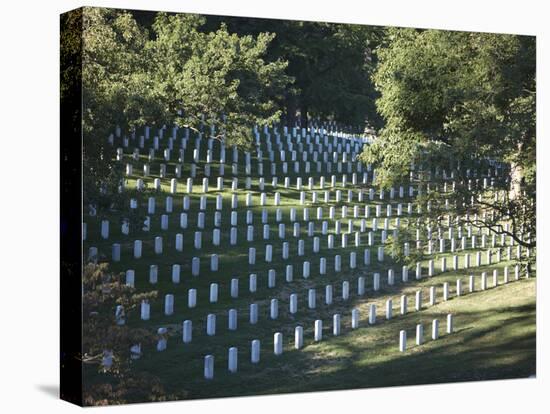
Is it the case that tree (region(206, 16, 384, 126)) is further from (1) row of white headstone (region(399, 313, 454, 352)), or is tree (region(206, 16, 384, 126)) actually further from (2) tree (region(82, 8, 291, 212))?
(1) row of white headstone (region(399, 313, 454, 352))

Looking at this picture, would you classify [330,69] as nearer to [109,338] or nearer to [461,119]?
[461,119]

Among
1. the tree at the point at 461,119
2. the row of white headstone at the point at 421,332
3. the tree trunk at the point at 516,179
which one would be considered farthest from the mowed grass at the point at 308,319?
the tree trunk at the point at 516,179

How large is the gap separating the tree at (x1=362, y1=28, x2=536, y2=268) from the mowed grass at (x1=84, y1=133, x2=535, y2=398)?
0.53 meters

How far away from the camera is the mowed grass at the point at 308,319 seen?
12.4 metres

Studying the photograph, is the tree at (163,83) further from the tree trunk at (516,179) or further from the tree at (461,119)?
the tree trunk at (516,179)

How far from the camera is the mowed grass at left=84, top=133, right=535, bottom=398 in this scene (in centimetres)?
1241

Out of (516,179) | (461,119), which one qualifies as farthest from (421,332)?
(461,119)

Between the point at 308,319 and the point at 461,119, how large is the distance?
3.18 meters

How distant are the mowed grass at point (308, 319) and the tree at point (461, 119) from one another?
53cm

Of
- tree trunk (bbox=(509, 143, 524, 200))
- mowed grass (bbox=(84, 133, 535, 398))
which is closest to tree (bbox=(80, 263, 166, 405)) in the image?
mowed grass (bbox=(84, 133, 535, 398))

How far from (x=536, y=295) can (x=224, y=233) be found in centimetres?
423

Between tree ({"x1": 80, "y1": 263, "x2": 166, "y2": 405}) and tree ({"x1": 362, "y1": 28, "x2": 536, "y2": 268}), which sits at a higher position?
tree ({"x1": 362, "y1": 28, "x2": 536, "y2": 268})

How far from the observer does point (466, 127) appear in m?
14.6

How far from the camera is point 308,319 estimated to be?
43.5 ft
